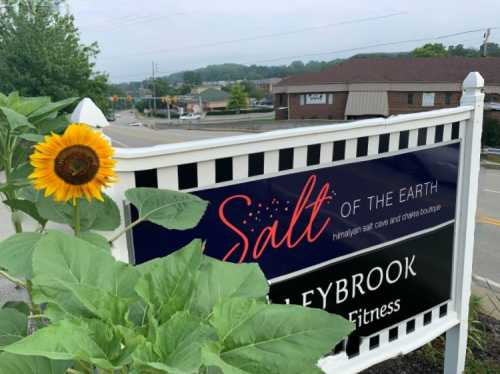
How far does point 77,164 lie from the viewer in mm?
963

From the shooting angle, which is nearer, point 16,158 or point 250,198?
point 16,158

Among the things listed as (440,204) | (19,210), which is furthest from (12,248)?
(440,204)

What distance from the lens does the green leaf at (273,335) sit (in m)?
0.71

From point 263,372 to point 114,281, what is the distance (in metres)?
0.31

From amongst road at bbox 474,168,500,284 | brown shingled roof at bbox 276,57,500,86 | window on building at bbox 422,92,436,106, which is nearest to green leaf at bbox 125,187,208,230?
road at bbox 474,168,500,284

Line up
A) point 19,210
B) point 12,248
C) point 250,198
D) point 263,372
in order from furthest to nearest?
point 250,198 < point 19,210 < point 12,248 < point 263,372

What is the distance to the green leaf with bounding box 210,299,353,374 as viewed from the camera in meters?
0.71

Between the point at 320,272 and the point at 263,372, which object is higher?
the point at 263,372

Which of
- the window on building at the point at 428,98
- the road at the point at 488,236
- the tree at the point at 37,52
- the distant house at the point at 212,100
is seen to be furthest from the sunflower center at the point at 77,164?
the distant house at the point at 212,100

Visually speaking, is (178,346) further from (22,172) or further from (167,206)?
(22,172)

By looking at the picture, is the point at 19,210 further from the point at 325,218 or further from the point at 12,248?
the point at 325,218

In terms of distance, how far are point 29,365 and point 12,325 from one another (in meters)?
0.30

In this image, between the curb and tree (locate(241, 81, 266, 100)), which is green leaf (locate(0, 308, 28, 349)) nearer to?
the curb

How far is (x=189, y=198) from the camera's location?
1214mm
